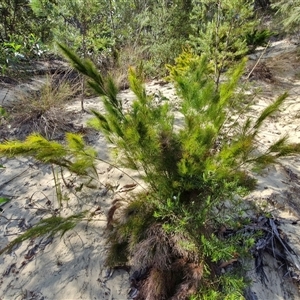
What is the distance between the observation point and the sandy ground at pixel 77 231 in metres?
1.53

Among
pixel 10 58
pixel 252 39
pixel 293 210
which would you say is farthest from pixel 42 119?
pixel 252 39

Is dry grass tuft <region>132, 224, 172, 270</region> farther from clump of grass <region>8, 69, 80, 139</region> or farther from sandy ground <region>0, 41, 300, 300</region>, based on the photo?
clump of grass <region>8, 69, 80, 139</region>

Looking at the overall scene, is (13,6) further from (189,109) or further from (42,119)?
(189,109)

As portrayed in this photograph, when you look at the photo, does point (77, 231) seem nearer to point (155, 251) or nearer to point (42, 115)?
point (155, 251)

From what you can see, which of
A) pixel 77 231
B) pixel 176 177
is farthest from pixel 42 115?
pixel 176 177

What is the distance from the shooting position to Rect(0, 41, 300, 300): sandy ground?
153cm

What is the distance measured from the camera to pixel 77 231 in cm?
185

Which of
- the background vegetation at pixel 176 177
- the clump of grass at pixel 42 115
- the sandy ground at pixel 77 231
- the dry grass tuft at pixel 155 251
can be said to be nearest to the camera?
the background vegetation at pixel 176 177

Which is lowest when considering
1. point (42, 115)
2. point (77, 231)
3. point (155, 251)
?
point (77, 231)

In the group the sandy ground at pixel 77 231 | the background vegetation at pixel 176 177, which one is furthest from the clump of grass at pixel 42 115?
the background vegetation at pixel 176 177

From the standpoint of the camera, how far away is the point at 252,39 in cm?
482

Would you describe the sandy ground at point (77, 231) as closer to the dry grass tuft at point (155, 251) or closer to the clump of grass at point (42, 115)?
the dry grass tuft at point (155, 251)

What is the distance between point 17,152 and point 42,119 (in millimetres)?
1960

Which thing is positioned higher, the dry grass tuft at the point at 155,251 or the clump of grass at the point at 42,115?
the clump of grass at the point at 42,115
